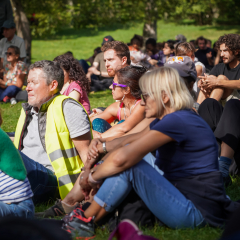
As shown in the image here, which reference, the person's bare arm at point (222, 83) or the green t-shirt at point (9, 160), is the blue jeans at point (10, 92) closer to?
the person's bare arm at point (222, 83)

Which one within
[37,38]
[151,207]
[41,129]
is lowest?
[37,38]

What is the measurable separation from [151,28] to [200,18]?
71.4 feet

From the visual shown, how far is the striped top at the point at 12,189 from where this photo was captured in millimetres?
2611

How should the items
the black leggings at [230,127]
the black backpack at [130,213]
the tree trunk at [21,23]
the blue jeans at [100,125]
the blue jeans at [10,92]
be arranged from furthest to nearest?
the tree trunk at [21,23], the blue jeans at [10,92], the blue jeans at [100,125], the black leggings at [230,127], the black backpack at [130,213]

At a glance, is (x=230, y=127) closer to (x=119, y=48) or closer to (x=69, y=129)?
(x=69, y=129)

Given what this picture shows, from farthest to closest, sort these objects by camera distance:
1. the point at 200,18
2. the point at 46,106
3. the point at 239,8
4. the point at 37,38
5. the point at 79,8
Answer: the point at 200,18 → the point at 239,8 → the point at 37,38 → the point at 79,8 → the point at 46,106

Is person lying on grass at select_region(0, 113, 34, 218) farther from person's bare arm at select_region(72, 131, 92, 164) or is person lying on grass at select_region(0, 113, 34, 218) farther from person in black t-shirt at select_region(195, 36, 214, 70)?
person in black t-shirt at select_region(195, 36, 214, 70)

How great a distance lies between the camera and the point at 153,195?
260cm

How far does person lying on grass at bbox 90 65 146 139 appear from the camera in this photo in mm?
4223

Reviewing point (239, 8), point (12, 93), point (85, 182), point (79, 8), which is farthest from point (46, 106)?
point (239, 8)

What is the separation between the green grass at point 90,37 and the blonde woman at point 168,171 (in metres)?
20.5

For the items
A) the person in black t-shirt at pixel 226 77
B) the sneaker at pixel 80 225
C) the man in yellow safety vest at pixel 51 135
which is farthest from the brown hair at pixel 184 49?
the sneaker at pixel 80 225

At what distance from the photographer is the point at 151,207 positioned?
267cm

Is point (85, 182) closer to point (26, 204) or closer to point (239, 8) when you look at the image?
point (26, 204)
